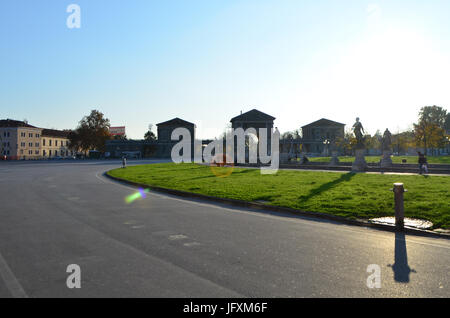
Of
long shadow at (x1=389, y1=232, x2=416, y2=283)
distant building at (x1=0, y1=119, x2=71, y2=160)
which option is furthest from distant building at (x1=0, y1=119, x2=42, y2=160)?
long shadow at (x1=389, y1=232, x2=416, y2=283)

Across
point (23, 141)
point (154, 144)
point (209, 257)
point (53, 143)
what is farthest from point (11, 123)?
point (209, 257)

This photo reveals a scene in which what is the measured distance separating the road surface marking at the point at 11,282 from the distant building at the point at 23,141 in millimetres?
109578

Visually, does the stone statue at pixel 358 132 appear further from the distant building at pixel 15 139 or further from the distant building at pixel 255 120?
the distant building at pixel 15 139

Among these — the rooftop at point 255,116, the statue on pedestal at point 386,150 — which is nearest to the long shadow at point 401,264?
the statue on pedestal at point 386,150

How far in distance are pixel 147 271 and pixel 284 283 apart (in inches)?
75.7

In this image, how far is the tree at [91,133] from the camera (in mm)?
110750

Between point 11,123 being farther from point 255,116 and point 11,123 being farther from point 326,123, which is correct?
point 326,123

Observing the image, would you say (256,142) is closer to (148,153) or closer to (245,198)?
(148,153)

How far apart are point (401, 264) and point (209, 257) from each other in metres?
2.97

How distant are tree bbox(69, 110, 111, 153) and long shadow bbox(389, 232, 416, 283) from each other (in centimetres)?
11297

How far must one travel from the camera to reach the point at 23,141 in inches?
4336

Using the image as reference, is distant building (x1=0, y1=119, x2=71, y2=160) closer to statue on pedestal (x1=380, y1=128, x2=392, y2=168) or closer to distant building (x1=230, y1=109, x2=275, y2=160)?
distant building (x1=230, y1=109, x2=275, y2=160)
